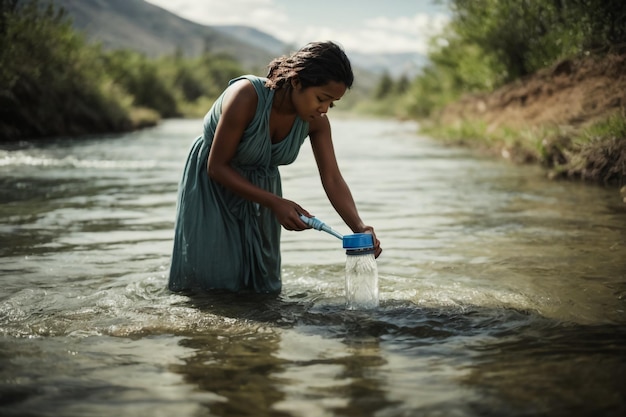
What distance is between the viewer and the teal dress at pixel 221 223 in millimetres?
3994

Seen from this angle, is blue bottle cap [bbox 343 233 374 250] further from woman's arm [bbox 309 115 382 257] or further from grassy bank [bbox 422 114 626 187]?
grassy bank [bbox 422 114 626 187]

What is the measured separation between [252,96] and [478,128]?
1528cm

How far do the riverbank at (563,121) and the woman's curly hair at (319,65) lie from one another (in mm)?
6355

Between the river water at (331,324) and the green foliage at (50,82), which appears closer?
the river water at (331,324)

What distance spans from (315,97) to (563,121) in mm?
9619

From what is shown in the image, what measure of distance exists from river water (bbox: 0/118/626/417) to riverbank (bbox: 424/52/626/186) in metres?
1.98

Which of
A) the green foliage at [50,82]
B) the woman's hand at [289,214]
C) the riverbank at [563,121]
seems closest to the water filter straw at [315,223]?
the woman's hand at [289,214]

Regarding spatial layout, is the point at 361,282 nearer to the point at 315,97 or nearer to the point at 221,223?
the point at 221,223

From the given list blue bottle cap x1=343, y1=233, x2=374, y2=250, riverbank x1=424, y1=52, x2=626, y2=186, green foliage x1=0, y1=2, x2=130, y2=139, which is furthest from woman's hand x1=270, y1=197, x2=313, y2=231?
green foliage x1=0, y1=2, x2=130, y2=139

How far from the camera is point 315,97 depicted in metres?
3.52

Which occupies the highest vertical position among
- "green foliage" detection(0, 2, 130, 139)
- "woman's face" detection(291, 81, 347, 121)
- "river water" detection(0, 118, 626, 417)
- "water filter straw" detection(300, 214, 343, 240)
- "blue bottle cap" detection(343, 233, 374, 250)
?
"green foliage" detection(0, 2, 130, 139)

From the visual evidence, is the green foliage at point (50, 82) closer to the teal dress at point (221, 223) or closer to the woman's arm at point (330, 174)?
the teal dress at point (221, 223)

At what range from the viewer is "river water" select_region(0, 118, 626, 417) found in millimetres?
2533

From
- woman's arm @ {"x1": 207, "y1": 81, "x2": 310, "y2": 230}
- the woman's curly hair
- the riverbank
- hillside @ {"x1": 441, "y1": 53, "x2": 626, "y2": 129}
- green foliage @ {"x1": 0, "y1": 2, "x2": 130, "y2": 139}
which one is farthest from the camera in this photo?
green foliage @ {"x1": 0, "y1": 2, "x2": 130, "y2": 139}
